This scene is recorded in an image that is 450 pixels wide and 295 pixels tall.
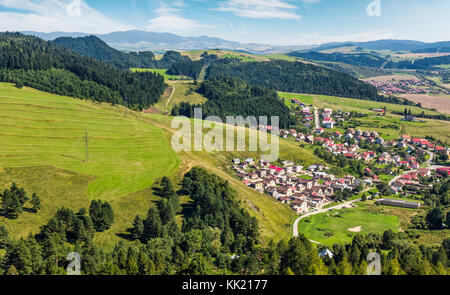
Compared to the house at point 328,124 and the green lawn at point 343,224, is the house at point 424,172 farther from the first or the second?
the house at point 328,124

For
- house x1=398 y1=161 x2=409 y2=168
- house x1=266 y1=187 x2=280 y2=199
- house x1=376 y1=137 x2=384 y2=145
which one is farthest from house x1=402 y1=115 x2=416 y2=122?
house x1=266 y1=187 x2=280 y2=199

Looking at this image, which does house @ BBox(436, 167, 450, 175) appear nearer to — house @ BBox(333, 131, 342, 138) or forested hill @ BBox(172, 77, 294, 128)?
house @ BBox(333, 131, 342, 138)

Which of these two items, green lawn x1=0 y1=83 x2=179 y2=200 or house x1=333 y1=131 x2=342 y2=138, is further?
house x1=333 y1=131 x2=342 y2=138

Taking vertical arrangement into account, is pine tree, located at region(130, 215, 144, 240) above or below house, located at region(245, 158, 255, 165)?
above

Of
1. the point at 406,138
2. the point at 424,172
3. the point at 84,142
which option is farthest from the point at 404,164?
the point at 84,142

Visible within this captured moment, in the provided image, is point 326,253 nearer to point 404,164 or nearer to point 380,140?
point 404,164

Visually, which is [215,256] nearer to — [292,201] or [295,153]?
[292,201]
